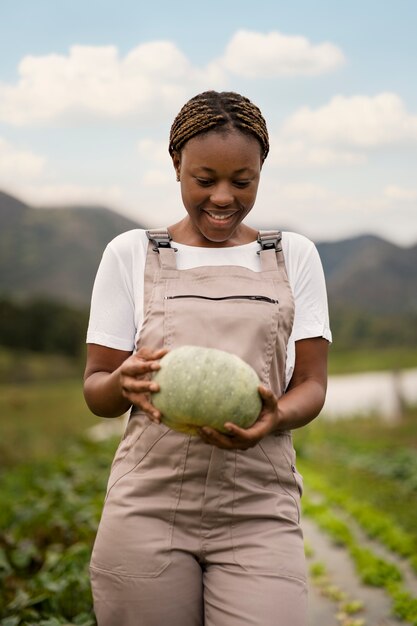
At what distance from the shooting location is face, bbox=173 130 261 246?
2.49 metres

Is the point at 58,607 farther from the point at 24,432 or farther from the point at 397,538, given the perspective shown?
the point at 24,432

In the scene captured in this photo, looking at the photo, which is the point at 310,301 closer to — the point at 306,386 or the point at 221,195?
the point at 306,386

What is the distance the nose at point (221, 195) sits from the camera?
249 centimetres

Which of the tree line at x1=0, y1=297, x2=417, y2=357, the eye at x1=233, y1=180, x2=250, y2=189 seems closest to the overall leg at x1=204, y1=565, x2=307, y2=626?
the eye at x1=233, y1=180, x2=250, y2=189

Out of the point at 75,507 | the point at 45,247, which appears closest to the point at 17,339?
the point at 75,507

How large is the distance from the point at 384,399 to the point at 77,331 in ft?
28.7

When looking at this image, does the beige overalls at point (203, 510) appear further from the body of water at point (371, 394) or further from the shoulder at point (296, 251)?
the body of water at point (371, 394)

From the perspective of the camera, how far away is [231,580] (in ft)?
7.99

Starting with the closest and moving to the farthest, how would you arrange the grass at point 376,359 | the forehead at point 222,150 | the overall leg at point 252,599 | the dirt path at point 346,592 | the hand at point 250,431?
the hand at point 250,431 → the overall leg at point 252,599 → the forehead at point 222,150 → the dirt path at point 346,592 → the grass at point 376,359

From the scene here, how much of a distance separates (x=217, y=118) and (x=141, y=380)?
82cm

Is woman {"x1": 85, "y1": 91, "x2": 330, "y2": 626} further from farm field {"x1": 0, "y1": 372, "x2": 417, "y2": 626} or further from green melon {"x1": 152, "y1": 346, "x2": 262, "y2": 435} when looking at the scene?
farm field {"x1": 0, "y1": 372, "x2": 417, "y2": 626}

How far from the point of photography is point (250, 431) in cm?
227

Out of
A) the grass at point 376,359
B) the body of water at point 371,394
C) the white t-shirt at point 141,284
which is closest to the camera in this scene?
the white t-shirt at point 141,284

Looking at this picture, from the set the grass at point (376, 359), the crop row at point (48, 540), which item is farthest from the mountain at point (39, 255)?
the crop row at point (48, 540)
